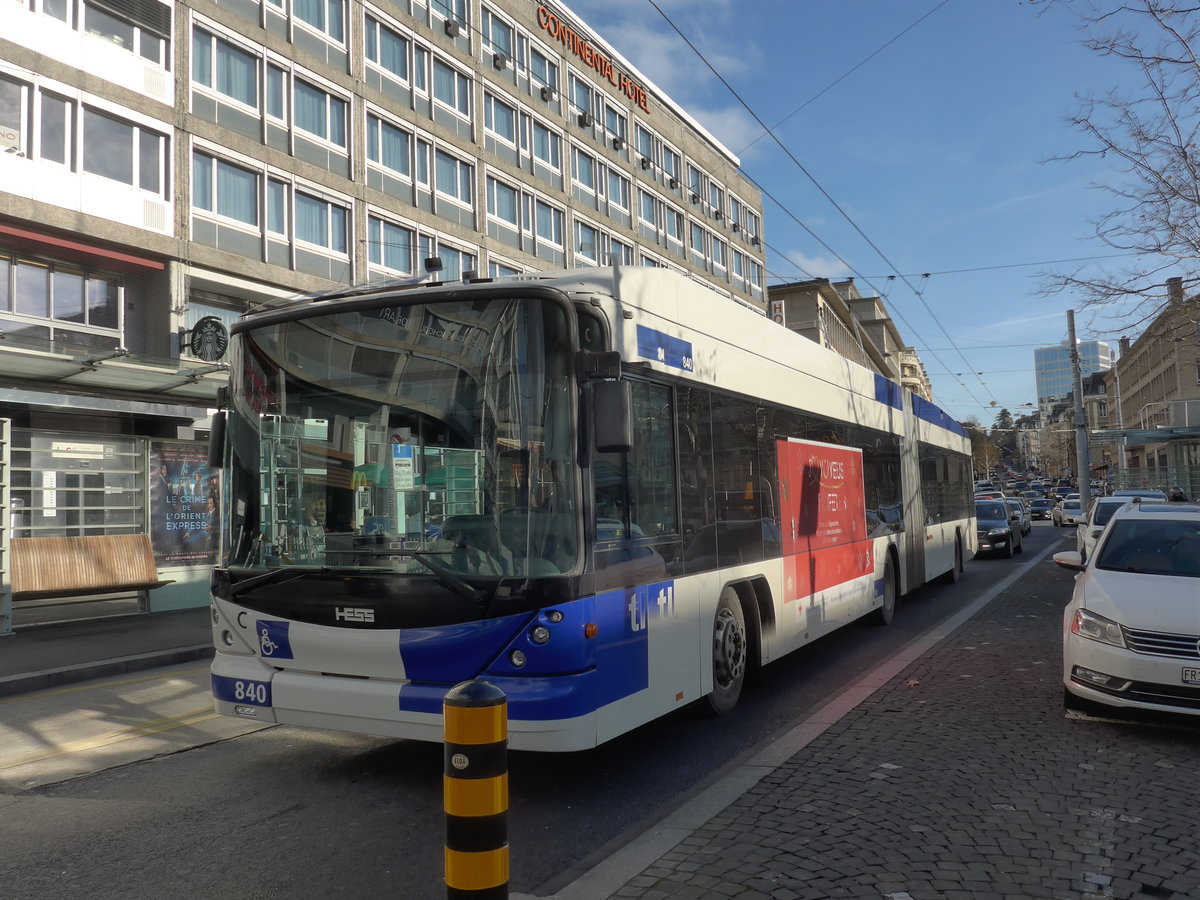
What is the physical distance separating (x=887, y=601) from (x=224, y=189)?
1552 cm

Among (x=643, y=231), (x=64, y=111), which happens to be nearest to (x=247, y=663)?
(x=64, y=111)

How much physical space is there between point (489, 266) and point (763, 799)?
2421cm

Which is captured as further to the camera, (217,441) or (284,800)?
(217,441)

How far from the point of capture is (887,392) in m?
12.9

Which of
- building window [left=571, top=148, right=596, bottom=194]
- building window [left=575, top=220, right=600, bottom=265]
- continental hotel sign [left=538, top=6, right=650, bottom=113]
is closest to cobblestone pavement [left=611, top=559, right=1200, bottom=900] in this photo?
building window [left=575, top=220, right=600, bottom=265]

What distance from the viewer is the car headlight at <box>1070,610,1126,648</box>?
19.9 ft

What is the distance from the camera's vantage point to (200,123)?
1873cm

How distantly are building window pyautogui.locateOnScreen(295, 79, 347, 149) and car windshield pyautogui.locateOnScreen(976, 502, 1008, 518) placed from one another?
19.2m

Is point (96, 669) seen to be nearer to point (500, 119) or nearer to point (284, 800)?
point (284, 800)

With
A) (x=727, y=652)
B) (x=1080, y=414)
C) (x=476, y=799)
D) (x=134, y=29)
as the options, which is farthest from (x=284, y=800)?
(x=1080, y=414)

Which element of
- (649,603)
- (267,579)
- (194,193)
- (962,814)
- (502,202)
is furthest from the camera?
(502,202)

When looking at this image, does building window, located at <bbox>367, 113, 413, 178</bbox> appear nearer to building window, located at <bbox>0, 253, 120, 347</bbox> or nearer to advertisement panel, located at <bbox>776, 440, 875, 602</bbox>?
building window, located at <bbox>0, 253, 120, 347</bbox>

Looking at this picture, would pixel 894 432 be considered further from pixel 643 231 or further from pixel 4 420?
pixel 643 231

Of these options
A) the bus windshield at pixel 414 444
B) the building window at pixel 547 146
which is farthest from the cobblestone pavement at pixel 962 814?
the building window at pixel 547 146
